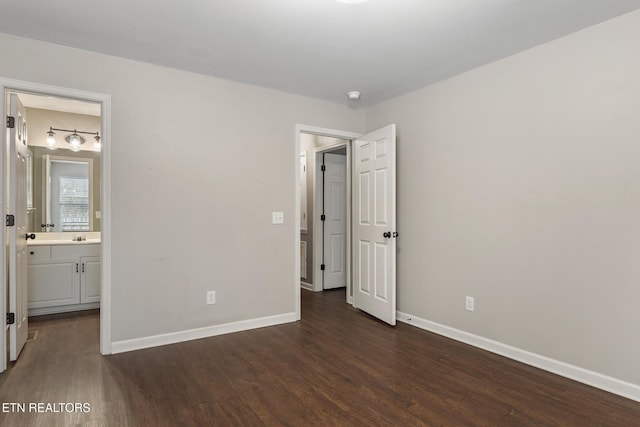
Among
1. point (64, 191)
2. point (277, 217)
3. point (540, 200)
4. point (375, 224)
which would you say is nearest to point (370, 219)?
point (375, 224)

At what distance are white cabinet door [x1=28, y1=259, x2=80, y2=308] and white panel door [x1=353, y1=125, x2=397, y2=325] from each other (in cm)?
332

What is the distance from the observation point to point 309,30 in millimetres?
2453

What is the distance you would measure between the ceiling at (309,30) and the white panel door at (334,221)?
2.20 meters

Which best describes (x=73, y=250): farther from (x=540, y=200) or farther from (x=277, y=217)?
(x=540, y=200)

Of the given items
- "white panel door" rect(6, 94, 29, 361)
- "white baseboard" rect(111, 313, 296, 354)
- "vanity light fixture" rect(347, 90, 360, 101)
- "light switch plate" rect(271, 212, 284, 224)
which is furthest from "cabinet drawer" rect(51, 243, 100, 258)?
"vanity light fixture" rect(347, 90, 360, 101)

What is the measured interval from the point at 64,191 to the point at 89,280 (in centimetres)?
123

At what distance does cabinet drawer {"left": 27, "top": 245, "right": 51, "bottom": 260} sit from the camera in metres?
3.94

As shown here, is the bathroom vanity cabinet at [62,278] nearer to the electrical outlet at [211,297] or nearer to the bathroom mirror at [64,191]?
the bathroom mirror at [64,191]

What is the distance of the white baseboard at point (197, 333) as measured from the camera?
116 inches

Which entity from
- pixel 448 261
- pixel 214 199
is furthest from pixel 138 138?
pixel 448 261

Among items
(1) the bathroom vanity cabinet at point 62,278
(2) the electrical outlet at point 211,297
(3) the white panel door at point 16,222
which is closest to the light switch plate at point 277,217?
(2) the electrical outlet at point 211,297

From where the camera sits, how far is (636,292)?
7.26 ft

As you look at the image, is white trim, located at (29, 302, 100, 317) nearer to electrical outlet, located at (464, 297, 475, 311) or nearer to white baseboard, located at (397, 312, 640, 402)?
white baseboard, located at (397, 312, 640, 402)

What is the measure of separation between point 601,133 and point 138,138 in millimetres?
3495
